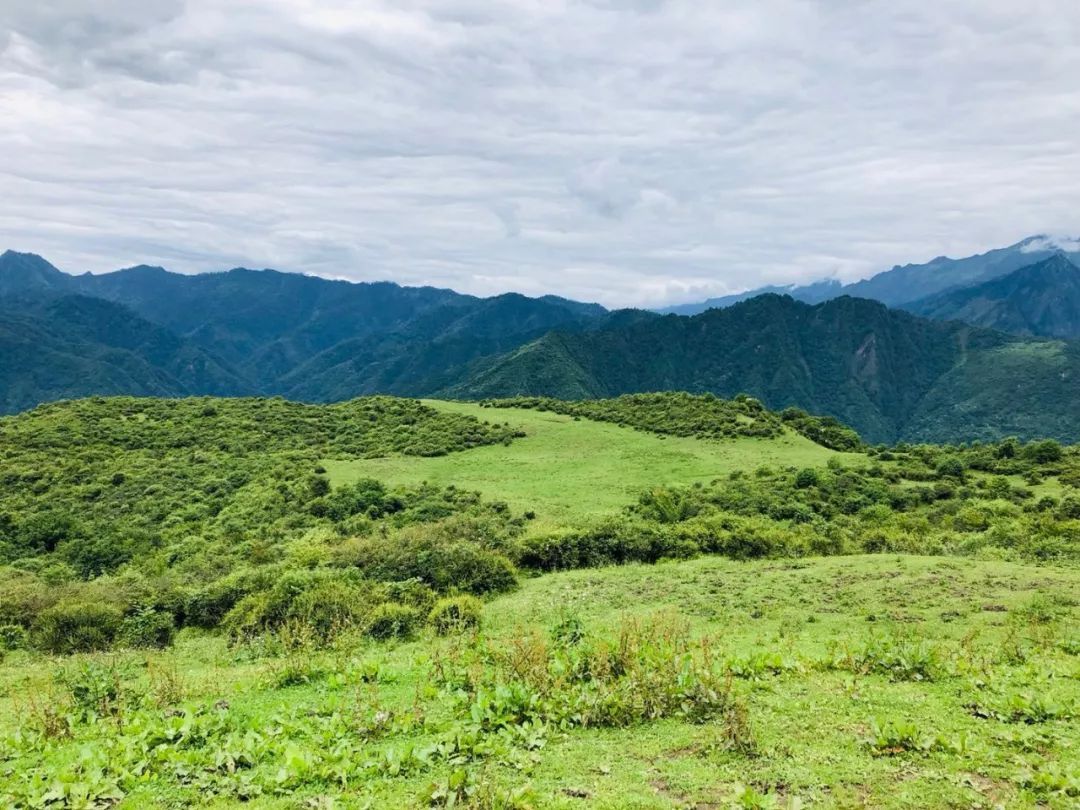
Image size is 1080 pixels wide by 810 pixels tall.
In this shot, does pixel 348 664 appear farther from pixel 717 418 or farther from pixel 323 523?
pixel 717 418

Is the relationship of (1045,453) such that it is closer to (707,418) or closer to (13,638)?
(707,418)

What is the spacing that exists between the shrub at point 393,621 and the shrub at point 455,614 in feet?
2.10

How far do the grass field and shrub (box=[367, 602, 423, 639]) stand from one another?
2472 millimetres

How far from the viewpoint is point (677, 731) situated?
11.3m

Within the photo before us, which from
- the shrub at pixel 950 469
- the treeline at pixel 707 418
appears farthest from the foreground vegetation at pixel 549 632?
the treeline at pixel 707 418

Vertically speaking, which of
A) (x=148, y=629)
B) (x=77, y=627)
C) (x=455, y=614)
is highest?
(x=455, y=614)

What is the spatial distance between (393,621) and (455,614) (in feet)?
6.94

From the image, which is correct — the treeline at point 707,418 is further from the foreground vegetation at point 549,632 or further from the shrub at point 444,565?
the shrub at point 444,565

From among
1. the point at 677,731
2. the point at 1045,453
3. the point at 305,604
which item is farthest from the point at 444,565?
the point at 1045,453

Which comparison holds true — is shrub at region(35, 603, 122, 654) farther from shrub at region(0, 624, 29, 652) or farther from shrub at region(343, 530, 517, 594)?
shrub at region(343, 530, 517, 594)

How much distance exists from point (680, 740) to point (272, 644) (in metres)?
14.2

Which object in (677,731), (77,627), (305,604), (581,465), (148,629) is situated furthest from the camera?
(581,465)

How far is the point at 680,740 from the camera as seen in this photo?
10.9m

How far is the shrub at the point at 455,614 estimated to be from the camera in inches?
861
